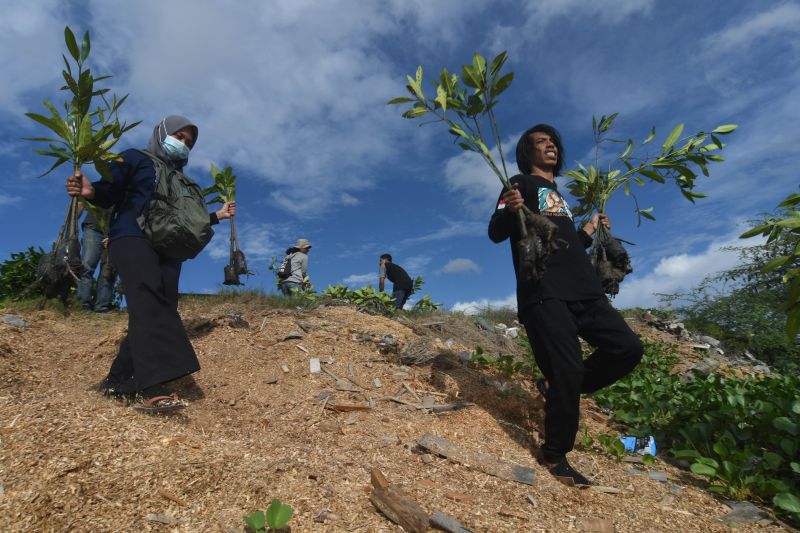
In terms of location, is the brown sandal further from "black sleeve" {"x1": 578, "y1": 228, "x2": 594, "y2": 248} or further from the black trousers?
"black sleeve" {"x1": 578, "y1": 228, "x2": 594, "y2": 248}

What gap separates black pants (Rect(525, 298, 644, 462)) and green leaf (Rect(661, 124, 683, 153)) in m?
1.91

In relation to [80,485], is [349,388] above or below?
above

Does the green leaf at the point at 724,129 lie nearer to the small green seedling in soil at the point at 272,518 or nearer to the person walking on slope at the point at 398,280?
the small green seedling in soil at the point at 272,518

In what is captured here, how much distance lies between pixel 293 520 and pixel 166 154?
3116 millimetres

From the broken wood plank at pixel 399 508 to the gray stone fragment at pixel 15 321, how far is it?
6.28 metres

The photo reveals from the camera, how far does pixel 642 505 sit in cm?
279

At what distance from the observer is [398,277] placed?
479 inches

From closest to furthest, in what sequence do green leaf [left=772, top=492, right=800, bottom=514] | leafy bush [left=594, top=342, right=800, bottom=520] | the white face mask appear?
green leaf [left=772, top=492, right=800, bottom=514], leafy bush [left=594, top=342, right=800, bottom=520], the white face mask

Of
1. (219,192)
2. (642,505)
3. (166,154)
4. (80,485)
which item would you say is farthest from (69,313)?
(642,505)

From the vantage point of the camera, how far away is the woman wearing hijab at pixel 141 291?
334cm

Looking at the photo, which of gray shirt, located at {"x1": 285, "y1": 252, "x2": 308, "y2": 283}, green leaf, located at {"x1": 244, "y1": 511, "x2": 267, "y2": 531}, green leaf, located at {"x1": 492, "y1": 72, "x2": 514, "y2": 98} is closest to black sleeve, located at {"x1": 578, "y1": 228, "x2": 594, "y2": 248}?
green leaf, located at {"x1": 492, "y1": 72, "x2": 514, "y2": 98}

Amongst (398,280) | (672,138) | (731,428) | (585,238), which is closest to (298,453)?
(585,238)

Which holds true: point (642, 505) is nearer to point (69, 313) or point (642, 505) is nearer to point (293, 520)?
point (293, 520)

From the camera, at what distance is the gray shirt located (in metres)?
10.4
